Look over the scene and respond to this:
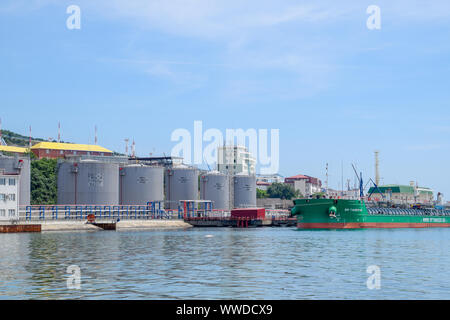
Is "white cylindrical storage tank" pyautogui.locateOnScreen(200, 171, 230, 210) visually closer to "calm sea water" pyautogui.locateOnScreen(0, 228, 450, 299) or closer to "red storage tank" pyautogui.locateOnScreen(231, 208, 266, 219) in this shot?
"red storage tank" pyautogui.locateOnScreen(231, 208, 266, 219)

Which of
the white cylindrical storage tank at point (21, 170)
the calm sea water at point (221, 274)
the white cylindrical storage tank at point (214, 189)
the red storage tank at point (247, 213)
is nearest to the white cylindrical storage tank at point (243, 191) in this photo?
the white cylindrical storage tank at point (214, 189)

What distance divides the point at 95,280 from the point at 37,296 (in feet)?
19.7

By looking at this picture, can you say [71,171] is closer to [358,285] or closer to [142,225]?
[142,225]

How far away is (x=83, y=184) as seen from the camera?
13338 cm

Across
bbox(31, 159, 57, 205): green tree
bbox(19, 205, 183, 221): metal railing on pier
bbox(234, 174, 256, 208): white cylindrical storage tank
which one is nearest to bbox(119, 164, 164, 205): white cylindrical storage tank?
bbox(19, 205, 183, 221): metal railing on pier

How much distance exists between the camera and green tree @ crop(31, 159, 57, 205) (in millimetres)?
153200

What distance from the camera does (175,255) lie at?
171ft

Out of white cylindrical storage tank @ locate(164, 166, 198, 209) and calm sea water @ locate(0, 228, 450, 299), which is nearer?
calm sea water @ locate(0, 228, 450, 299)

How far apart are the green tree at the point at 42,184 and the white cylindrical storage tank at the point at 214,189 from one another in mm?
41706

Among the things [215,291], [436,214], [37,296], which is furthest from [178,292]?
[436,214]

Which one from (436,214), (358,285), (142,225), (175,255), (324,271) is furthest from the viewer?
(436,214)

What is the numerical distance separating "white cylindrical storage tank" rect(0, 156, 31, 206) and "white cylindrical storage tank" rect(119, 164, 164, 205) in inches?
960

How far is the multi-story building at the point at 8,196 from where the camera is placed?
345 ft

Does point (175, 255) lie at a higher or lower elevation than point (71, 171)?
lower
